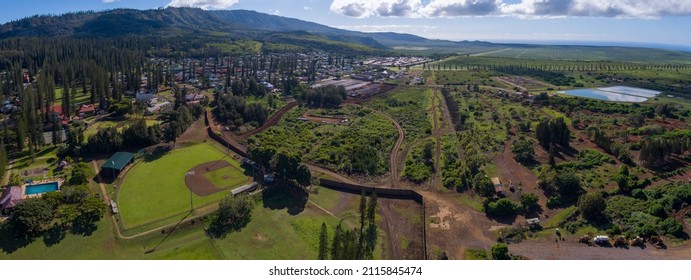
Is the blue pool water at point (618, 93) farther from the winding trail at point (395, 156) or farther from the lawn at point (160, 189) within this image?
the lawn at point (160, 189)

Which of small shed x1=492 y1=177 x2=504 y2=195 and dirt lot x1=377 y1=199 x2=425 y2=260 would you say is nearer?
dirt lot x1=377 y1=199 x2=425 y2=260

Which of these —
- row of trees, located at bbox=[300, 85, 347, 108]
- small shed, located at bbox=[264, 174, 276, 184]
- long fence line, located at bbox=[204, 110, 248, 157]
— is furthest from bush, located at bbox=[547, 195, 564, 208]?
row of trees, located at bbox=[300, 85, 347, 108]

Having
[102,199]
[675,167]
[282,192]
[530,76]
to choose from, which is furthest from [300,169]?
[530,76]

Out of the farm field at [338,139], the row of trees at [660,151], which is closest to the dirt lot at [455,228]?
the farm field at [338,139]

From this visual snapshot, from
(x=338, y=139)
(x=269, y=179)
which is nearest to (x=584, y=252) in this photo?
(x=269, y=179)

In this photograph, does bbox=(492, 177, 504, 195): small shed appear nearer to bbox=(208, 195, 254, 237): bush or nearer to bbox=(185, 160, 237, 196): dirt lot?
bbox=(208, 195, 254, 237): bush

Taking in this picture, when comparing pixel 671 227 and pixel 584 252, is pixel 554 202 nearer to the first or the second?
pixel 584 252
